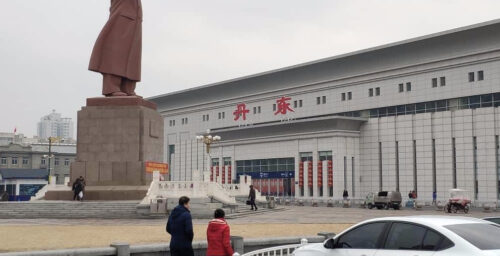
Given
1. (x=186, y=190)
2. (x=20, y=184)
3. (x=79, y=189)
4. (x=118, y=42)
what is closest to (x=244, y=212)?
(x=186, y=190)

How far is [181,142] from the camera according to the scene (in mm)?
81812

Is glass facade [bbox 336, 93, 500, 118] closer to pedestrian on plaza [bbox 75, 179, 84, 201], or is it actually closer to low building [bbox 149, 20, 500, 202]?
low building [bbox 149, 20, 500, 202]

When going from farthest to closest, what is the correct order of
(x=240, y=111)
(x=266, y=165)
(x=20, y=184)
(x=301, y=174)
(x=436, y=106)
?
(x=240, y=111) → (x=20, y=184) → (x=266, y=165) → (x=301, y=174) → (x=436, y=106)

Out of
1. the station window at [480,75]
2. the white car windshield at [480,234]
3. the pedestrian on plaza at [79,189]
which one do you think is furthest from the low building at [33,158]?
the white car windshield at [480,234]

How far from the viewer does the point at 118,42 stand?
3431cm

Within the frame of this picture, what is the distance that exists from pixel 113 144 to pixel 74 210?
5.23m

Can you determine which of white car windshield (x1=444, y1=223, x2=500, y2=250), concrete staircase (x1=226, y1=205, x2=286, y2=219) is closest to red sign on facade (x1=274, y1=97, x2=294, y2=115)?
concrete staircase (x1=226, y1=205, x2=286, y2=219)

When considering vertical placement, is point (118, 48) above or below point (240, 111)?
below

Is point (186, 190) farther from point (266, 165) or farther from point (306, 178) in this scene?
point (266, 165)

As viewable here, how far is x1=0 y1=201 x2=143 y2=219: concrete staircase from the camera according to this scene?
29578mm

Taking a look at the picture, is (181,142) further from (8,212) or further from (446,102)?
(8,212)

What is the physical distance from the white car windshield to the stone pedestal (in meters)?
26.5

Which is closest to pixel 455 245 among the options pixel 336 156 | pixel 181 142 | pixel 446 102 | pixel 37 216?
pixel 37 216

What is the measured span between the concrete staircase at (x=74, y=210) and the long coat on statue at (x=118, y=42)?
8.38 m
